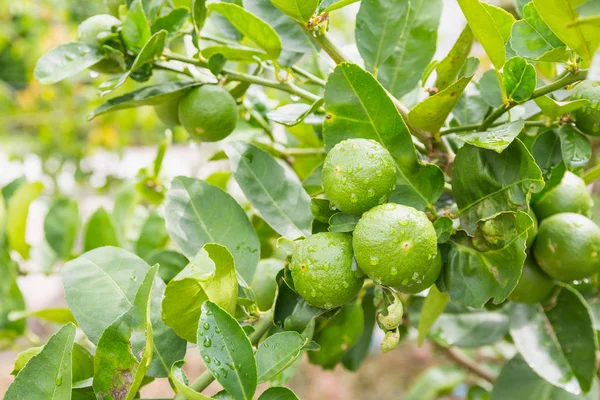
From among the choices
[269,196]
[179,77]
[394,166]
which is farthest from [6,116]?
[394,166]

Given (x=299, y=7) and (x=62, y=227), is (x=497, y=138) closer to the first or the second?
(x=299, y=7)

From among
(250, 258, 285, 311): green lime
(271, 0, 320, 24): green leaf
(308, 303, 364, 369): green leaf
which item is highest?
(271, 0, 320, 24): green leaf

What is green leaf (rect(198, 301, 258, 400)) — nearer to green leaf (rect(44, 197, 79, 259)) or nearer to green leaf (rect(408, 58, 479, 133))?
green leaf (rect(408, 58, 479, 133))

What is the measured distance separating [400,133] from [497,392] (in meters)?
0.62

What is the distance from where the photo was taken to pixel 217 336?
0.56 metres

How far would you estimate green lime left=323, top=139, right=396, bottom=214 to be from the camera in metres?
0.58

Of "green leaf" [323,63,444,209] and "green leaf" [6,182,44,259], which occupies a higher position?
"green leaf" [323,63,444,209]

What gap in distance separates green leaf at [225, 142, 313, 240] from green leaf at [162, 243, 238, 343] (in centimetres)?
15

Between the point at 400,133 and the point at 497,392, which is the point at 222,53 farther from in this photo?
the point at 497,392

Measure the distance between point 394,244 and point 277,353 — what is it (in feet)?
0.53

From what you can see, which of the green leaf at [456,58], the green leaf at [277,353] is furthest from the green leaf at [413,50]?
the green leaf at [277,353]

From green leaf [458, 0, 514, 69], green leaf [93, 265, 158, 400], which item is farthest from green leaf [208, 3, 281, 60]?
green leaf [93, 265, 158, 400]

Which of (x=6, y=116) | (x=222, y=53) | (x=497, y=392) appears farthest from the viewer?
(x=6, y=116)

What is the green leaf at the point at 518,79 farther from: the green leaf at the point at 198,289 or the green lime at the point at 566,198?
the green leaf at the point at 198,289
